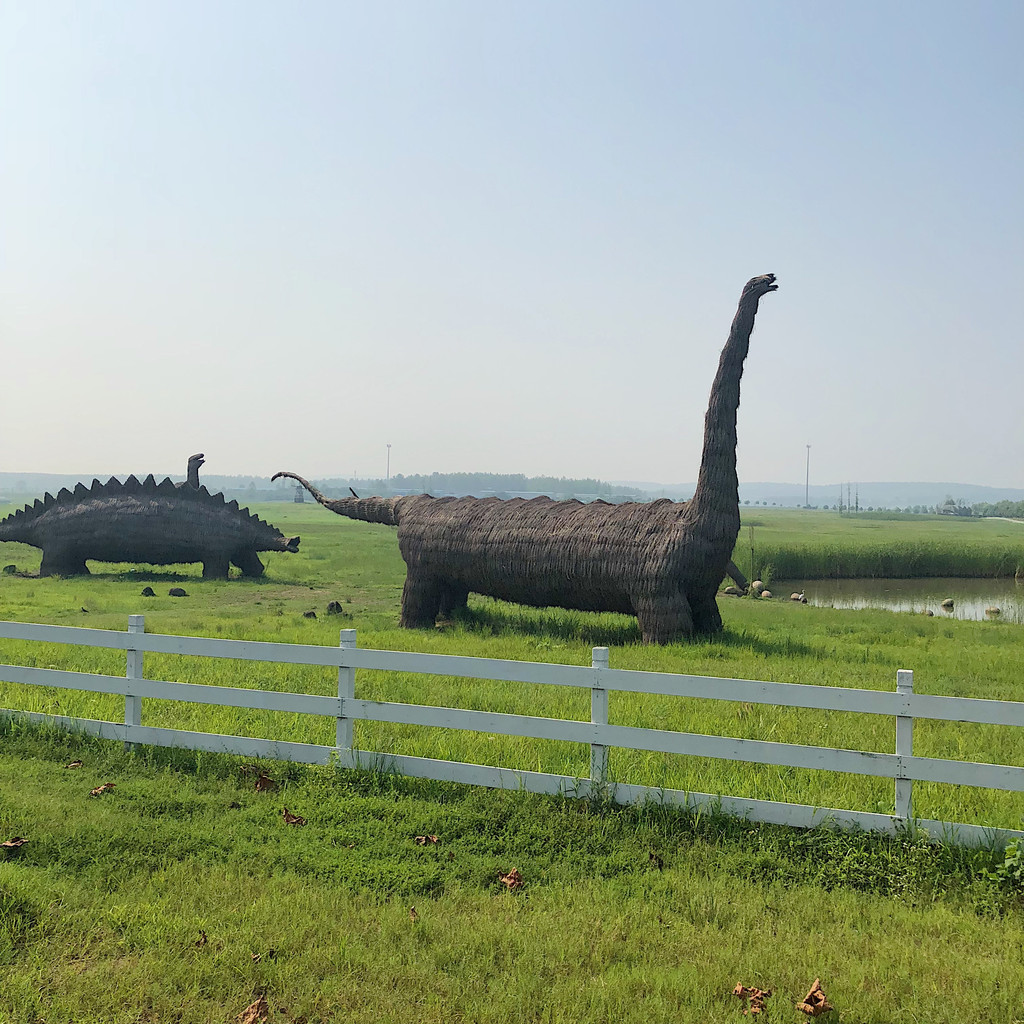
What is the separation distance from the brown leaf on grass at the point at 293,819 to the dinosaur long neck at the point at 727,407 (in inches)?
389

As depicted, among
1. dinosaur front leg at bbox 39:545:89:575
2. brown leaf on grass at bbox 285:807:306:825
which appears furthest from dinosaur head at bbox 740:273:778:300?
dinosaur front leg at bbox 39:545:89:575

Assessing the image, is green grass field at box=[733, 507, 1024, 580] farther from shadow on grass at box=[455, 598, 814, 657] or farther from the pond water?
shadow on grass at box=[455, 598, 814, 657]

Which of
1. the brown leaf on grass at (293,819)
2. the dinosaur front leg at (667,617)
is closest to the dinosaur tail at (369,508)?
the dinosaur front leg at (667,617)

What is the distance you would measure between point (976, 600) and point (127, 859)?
3005 cm

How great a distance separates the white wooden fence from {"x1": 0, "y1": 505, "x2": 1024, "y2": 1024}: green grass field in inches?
6.2

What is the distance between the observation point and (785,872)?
558 cm

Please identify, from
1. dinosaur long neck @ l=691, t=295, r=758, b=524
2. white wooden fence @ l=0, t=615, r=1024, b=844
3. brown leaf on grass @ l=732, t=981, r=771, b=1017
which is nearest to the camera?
brown leaf on grass @ l=732, t=981, r=771, b=1017

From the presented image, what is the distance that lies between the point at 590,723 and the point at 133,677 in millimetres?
4230

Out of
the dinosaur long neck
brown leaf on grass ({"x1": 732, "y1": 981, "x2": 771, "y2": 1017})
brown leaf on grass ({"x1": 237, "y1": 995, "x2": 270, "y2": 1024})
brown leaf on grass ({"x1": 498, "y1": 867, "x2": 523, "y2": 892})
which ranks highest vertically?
the dinosaur long neck

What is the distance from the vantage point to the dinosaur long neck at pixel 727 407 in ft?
49.2

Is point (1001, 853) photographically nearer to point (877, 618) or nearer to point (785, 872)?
point (785, 872)

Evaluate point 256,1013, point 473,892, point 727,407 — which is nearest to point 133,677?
point 473,892

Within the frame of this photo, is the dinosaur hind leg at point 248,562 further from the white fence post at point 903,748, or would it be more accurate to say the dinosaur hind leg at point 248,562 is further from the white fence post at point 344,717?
the white fence post at point 903,748

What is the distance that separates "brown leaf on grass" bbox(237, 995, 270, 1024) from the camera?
400 cm
